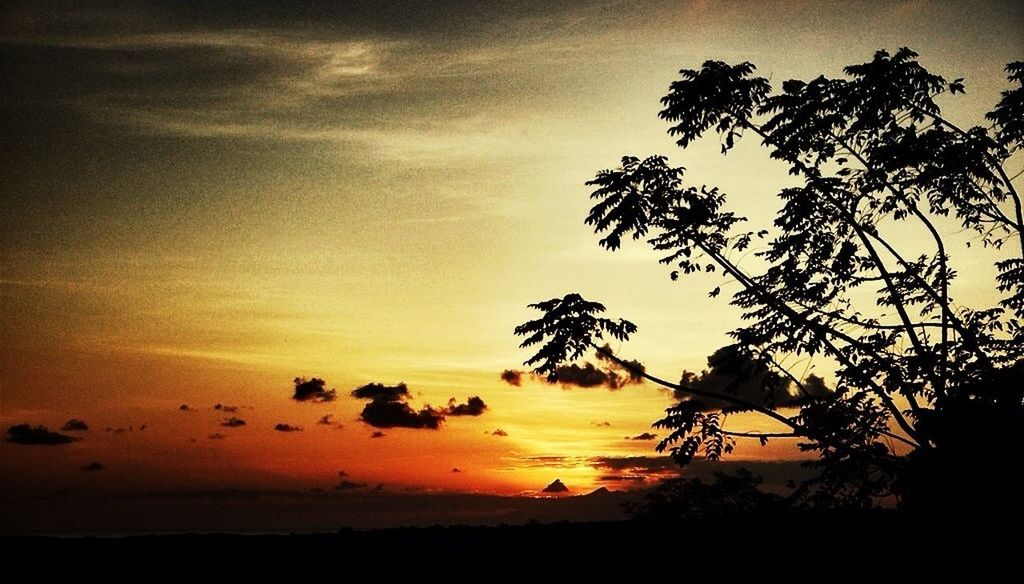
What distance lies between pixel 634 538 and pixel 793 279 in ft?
35.3

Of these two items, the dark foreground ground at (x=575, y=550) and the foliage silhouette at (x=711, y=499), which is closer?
the dark foreground ground at (x=575, y=550)

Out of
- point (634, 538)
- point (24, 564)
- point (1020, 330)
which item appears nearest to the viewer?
point (24, 564)

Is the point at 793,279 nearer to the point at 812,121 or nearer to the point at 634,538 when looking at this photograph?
the point at 812,121

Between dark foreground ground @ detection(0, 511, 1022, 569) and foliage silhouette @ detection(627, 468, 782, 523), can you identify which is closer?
dark foreground ground @ detection(0, 511, 1022, 569)

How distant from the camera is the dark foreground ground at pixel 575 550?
8555 millimetres

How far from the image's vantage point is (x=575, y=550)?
9.42 meters

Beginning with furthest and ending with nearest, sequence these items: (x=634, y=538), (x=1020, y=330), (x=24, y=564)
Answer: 1. (x=1020, y=330)
2. (x=634, y=538)
3. (x=24, y=564)

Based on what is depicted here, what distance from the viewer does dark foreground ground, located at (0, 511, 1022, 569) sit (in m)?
8.55

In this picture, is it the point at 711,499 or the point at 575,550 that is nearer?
the point at 575,550

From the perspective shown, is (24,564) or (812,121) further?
(812,121)

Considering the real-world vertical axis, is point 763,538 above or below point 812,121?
below

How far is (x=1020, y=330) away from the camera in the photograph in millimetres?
17250

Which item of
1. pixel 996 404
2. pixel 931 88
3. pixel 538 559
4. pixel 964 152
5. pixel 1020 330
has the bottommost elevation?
pixel 538 559

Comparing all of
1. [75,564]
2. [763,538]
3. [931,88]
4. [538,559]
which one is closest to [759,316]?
[931,88]
